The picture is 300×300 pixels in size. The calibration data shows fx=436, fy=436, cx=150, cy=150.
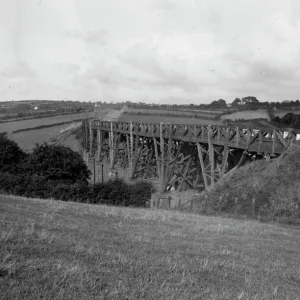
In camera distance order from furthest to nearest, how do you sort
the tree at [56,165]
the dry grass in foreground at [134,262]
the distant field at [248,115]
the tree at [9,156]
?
1. the distant field at [248,115]
2. the tree at [9,156]
3. the tree at [56,165]
4. the dry grass in foreground at [134,262]

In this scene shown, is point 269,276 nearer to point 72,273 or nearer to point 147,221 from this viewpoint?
point 72,273

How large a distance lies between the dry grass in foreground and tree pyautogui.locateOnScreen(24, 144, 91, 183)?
13.8 metres

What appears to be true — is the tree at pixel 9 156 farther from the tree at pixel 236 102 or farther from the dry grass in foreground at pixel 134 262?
the tree at pixel 236 102

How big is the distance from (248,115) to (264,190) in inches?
1383

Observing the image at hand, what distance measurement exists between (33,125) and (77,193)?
141ft

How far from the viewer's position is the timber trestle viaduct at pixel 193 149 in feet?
55.9

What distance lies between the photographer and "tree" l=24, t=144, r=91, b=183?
23.5 m

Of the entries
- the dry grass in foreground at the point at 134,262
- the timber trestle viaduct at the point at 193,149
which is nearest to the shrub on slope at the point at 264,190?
the timber trestle viaduct at the point at 193,149

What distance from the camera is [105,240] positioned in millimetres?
7238

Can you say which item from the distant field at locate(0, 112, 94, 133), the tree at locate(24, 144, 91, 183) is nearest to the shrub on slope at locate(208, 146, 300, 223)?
the tree at locate(24, 144, 91, 183)

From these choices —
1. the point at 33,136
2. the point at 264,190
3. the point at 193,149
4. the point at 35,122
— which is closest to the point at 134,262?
the point at 264,190

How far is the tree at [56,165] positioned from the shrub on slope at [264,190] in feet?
32.3

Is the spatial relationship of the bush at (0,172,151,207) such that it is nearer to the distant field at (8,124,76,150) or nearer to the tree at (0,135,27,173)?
the tree at (0,135,27,173)

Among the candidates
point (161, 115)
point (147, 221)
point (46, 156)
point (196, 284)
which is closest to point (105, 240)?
point (196, 284)
